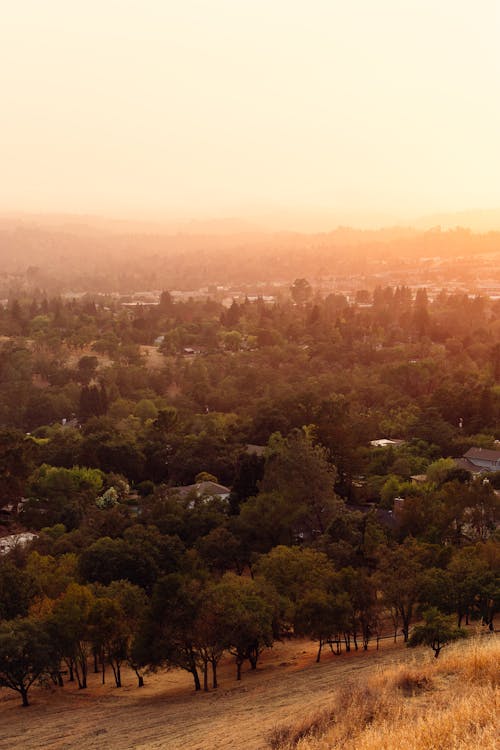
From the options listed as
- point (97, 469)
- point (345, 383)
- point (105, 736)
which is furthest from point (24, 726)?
point (345, 383)

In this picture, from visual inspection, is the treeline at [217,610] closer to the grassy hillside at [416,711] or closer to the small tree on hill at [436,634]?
the small tree on hill at [436,634]

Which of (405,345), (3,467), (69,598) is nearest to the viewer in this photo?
(69,598)

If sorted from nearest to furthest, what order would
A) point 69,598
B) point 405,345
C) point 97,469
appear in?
point 69,598, point 97,469, point 405,345

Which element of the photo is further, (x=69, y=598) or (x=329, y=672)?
(x=69, y=598)

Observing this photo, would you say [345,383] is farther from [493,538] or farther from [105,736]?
[105,736]

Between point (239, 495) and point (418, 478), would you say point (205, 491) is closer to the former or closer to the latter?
point (239, 495)

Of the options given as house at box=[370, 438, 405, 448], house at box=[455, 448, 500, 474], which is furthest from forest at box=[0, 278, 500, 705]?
house at box=[455, 448, 500, 474]

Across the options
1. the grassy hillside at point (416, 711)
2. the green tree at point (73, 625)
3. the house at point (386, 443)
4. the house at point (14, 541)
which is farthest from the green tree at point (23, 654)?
the house at point (386, 443)
